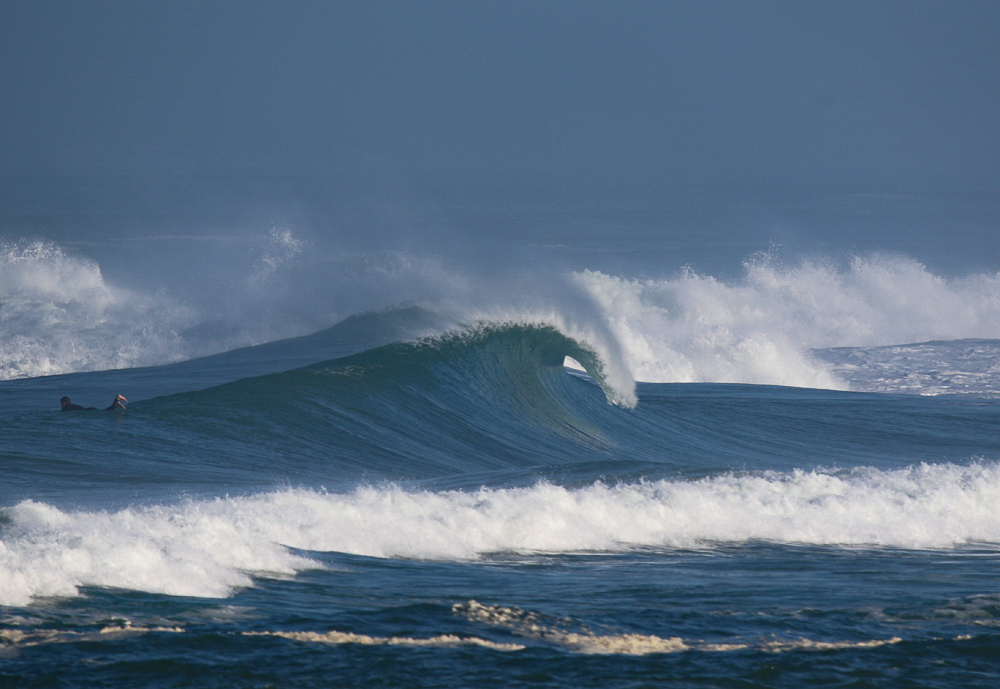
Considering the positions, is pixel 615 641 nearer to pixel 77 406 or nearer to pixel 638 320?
pixel 77 406

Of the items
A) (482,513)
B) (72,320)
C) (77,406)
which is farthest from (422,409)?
(72,320)

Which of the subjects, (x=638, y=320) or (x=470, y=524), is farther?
(x=638, y=320)

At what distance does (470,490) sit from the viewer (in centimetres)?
983

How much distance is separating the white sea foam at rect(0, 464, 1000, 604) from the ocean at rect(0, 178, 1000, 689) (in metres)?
0.03

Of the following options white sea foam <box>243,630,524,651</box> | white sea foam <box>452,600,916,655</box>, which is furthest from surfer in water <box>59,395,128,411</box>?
white sea foam <box>452,600,916,655</box>

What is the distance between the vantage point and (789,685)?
471 cm

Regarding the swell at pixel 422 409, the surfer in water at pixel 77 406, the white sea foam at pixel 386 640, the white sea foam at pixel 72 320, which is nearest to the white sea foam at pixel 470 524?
the white sea foam at pixel 386 640

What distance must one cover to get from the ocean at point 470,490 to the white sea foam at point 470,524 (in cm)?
3

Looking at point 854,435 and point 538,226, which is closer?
point 854,435

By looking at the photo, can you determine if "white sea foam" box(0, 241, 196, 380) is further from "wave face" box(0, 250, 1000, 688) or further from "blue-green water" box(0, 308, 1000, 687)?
"blue-green water" box(0, 308, 1000, 687)

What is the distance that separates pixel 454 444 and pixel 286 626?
7.13 m

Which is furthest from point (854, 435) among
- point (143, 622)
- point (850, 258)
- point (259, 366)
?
point (850, 258)

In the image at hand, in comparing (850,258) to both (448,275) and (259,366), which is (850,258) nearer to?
(448,275)

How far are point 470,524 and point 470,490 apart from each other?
1650mm
